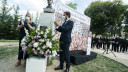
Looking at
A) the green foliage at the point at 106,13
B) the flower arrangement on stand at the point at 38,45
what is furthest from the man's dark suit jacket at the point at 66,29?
the green foliage at the point at 106,13

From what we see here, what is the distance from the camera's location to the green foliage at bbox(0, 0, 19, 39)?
16.4m

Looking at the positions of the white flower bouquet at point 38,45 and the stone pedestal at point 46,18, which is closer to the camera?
the white flower bouquet at point 38,45

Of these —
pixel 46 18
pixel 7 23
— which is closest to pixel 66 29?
pixel 46 18

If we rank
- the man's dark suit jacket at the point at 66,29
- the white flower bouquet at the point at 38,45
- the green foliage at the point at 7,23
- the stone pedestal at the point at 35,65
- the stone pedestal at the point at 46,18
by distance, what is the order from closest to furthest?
the stone pedestal at the point at 35,65
the white flower bouquet at the point at 38,45
the man's dark suit jacket at the point at 66,29
the stone pedestal at the point at 46,18
the green foliage at the point at 7,23

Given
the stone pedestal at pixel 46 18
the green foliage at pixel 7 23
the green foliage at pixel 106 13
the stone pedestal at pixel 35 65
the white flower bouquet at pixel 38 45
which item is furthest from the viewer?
the green foliage at pixel 106 13

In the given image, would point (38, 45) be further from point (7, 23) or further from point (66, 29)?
point (7, 23)

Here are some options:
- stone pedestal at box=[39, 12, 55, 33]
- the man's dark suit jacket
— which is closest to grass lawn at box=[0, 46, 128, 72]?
the man's dark suit jacket

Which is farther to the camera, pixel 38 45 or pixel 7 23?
pixel 7 23

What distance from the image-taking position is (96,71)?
3.29 m

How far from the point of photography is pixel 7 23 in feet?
54.5

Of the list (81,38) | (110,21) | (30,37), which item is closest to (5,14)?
(81,38)

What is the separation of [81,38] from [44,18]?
13.9 ft

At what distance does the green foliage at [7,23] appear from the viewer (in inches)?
645

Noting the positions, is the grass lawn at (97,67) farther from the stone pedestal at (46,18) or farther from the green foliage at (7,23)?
the green foliage at (7,23)
